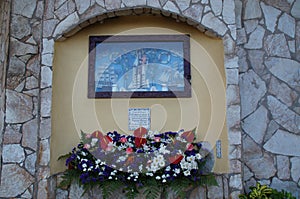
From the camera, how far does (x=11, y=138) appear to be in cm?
349

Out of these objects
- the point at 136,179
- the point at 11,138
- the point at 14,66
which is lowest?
the point at 136,179

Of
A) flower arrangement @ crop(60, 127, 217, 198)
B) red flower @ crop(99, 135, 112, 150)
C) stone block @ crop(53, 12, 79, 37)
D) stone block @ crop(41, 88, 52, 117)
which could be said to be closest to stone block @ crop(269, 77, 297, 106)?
flower arrangement @ crop(60, 127, 217, 198)

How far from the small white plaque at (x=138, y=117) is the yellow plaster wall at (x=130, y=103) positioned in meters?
0.04

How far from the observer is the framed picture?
12.0ft

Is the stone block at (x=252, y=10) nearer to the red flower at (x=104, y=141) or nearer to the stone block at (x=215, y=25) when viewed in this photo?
the stone block at (x=215, y=25)

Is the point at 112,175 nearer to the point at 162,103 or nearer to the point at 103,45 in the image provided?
the point at 162,103

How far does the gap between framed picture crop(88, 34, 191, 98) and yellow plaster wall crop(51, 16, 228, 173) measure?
7cm

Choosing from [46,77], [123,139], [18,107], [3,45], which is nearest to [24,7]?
[3,45]

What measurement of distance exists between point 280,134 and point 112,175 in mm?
1734

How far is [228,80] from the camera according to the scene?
347 centimetres

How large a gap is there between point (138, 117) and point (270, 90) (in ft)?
4.50

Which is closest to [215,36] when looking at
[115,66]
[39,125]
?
[115,66]

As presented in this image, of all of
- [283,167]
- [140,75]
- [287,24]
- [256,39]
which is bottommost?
[283,167]

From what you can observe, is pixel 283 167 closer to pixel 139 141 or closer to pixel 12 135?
pixel 139 141
